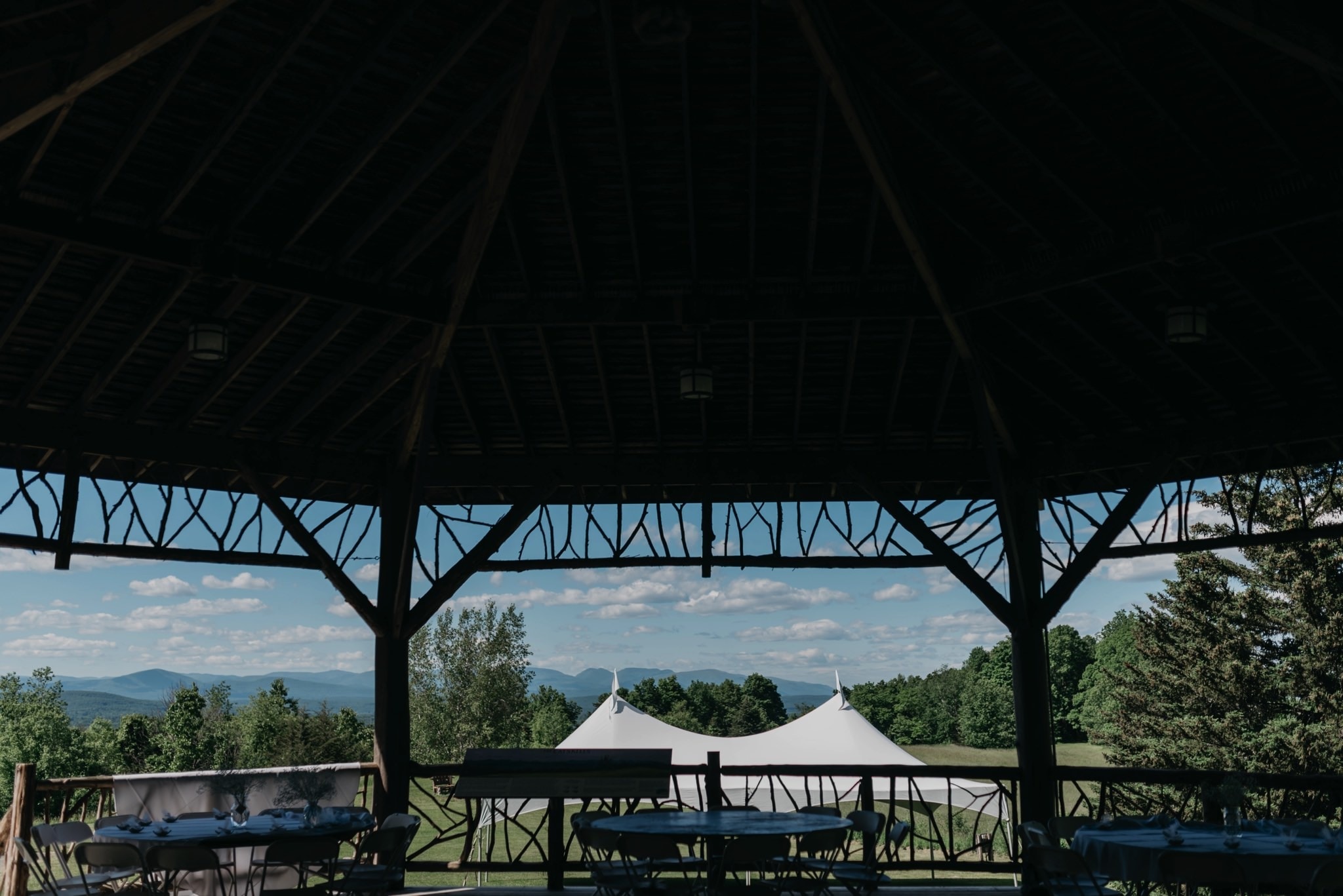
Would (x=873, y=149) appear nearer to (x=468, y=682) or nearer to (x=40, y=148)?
(x=40, y=148)

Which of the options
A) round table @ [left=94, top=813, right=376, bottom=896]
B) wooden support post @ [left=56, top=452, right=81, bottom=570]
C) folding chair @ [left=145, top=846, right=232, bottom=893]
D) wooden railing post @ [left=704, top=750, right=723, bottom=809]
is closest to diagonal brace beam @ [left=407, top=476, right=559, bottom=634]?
round table @ [left=94, top=813, right=376, bottom=896]

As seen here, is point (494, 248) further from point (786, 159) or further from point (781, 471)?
point (781, 471)

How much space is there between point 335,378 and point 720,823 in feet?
15.4

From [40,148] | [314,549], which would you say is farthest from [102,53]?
[314,549]

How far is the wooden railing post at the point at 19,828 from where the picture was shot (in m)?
8.16

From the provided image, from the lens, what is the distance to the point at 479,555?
426 inches

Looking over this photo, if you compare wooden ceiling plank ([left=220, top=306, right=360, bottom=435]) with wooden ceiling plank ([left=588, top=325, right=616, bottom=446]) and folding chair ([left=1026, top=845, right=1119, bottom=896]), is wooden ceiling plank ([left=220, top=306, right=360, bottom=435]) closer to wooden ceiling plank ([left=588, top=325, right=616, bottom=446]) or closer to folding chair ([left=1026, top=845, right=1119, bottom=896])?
wooden ceiling plank ([left=588, top=325, right=616, bottom=446])

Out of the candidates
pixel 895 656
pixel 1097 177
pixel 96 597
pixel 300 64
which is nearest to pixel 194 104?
pixel 300 64

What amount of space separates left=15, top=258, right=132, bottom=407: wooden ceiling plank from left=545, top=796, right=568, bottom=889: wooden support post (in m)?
5.17

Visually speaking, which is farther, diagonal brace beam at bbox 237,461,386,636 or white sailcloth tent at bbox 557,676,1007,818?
white sailcloth tent at bbox 557,676,1007,818

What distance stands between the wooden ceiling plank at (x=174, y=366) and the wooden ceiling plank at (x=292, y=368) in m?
0.61

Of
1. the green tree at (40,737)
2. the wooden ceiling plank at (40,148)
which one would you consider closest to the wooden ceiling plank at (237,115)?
the wooden ceiling plank at (40,148)

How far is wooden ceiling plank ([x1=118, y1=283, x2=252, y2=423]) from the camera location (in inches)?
323

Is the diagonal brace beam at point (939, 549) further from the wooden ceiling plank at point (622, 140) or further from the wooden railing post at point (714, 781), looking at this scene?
the wooden ceiling plank at point (622, 140)
